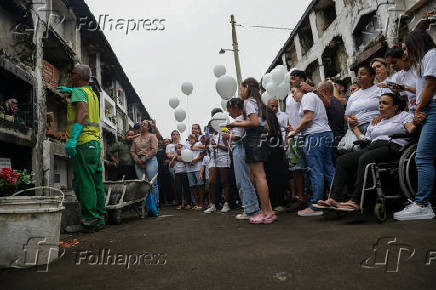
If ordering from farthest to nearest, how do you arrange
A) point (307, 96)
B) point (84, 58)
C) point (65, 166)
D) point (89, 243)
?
point (84, 58) < point (65, 166) < point (307, 96) < point (89, 243)

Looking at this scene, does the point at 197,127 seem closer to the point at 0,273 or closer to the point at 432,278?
the point at 0,273

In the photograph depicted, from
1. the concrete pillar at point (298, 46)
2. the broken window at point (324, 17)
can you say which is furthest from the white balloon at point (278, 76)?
the concrete pillar at point (298, 46)

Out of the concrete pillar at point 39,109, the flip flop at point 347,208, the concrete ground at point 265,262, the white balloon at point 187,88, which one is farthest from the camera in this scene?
the white balloon at point 187,88

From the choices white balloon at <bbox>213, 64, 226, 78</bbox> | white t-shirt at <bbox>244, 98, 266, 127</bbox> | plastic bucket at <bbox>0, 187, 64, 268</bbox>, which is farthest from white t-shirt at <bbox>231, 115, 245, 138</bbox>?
white balloon at <bbox>213, 64, 226, 78</bbox>

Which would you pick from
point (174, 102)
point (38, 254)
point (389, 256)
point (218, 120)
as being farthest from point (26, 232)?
point (174, 102)

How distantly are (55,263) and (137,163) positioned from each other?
449cm

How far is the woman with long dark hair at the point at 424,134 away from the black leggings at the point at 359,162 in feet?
1.25

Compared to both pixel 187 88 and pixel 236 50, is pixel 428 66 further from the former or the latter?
pixel 236 50

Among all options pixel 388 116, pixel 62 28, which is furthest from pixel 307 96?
pixel 62 28

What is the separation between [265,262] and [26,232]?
1.86m

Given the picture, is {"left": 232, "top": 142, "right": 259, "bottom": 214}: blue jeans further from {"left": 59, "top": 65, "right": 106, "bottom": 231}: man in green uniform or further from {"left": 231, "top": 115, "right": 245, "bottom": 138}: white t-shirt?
{"left": 59, "top": 65, "right": 106, "bottom": 231}: man in green uniform

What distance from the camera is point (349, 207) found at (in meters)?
3.77

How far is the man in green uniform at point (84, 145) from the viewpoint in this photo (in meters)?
4.39

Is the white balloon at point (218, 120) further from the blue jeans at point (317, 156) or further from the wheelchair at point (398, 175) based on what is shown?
the wheelchair at point (398, 175)
